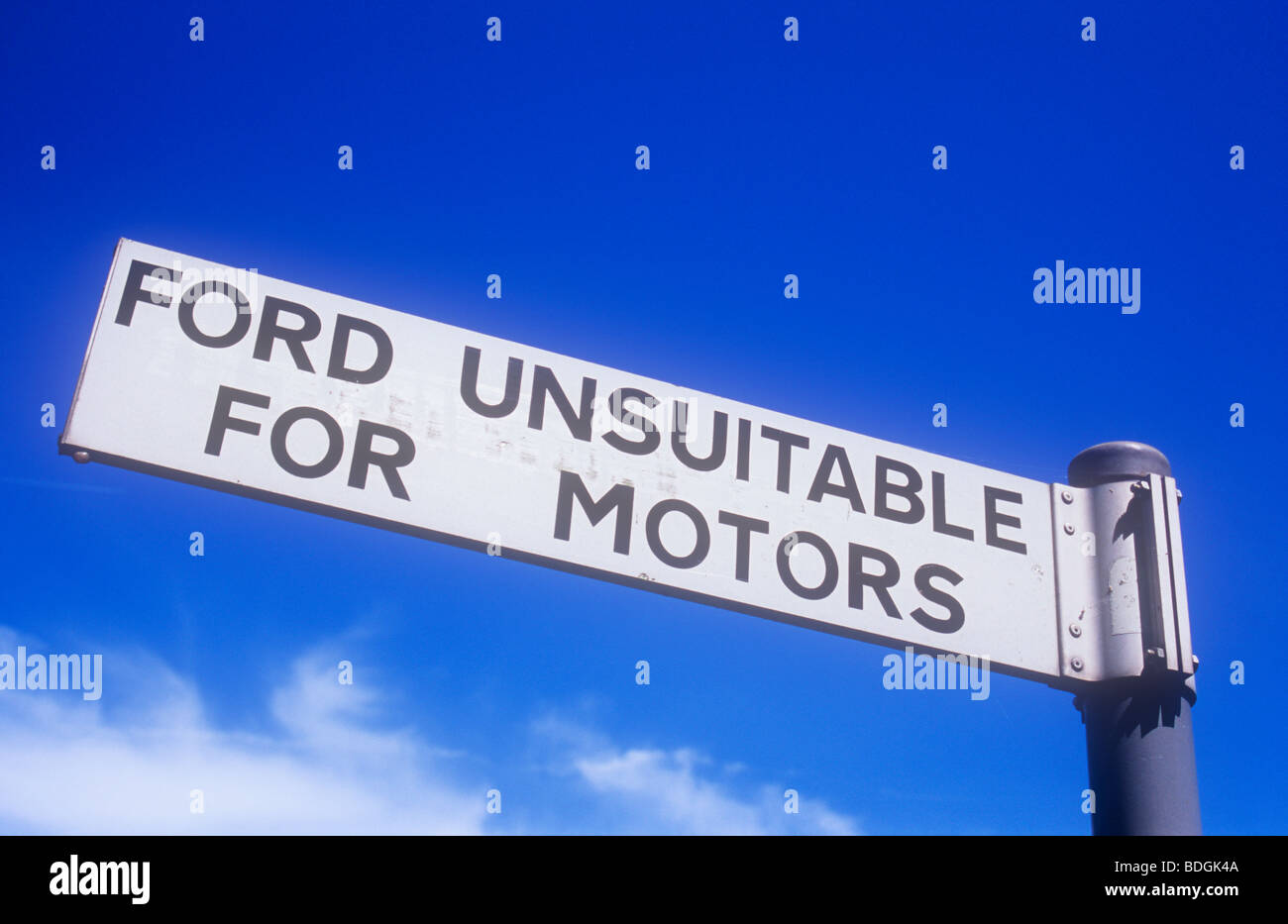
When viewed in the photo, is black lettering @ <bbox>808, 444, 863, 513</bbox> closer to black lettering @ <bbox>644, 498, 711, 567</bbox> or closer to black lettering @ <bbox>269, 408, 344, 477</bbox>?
black lettering @ <bbox>644, 498, 711, 567</bbox>

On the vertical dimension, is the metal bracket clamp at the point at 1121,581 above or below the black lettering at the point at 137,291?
below

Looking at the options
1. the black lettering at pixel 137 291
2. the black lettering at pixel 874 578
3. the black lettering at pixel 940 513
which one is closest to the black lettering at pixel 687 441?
the black lettering at pixel 874 578

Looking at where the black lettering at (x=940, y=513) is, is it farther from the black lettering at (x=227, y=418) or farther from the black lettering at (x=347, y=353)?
the black lettering at (x=227, y=418)

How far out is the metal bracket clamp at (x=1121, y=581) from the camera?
9.11 ft

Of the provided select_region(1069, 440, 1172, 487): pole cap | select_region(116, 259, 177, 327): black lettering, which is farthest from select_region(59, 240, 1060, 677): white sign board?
select_region(1069, 440, 1172, 487): pole cap

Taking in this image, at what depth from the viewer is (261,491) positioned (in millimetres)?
2600

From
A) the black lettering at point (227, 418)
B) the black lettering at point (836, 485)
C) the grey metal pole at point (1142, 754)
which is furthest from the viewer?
the black lettering at point (836, 485)

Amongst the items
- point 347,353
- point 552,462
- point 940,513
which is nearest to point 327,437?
point 347,353

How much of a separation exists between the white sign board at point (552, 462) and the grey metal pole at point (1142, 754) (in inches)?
7.9
